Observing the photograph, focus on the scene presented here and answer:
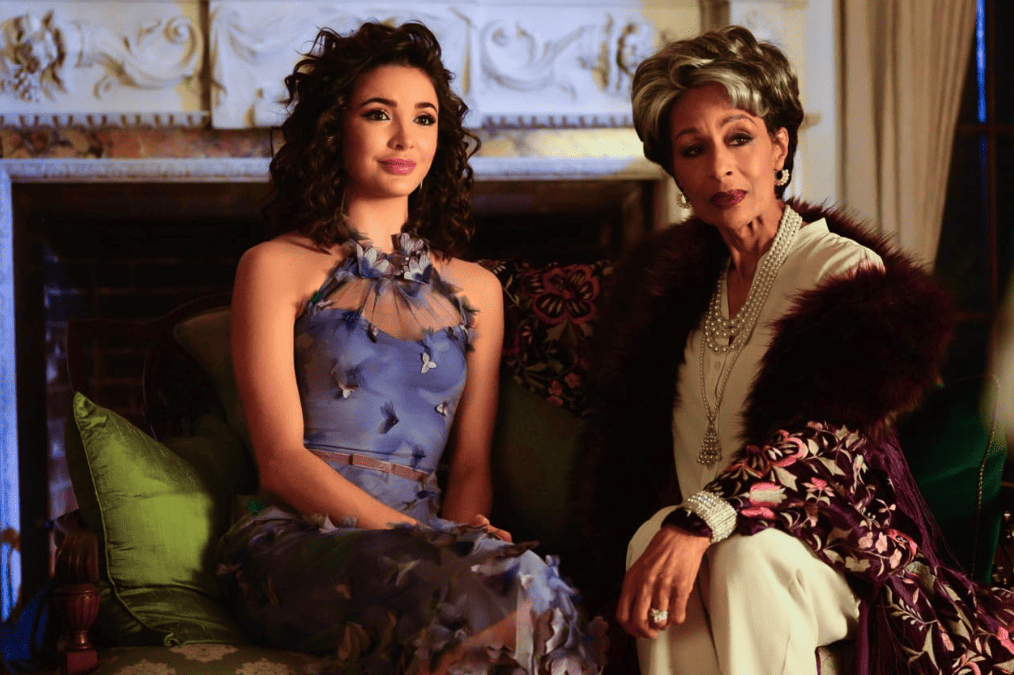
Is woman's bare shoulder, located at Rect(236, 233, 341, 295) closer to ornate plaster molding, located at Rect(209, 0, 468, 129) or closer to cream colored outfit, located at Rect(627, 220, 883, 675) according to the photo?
cream colored outfit, located at Rect(627, 220, 883, 675)

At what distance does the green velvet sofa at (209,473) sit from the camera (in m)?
1.59

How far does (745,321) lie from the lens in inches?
65.4

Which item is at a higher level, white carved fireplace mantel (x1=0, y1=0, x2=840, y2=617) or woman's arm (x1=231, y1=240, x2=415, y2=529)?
white carved fireplace mantel (x1=0, y1=0, x2=840, y2=617)

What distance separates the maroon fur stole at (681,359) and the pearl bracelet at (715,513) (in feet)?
0.65

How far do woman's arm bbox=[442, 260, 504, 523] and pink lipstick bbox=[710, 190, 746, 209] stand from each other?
1.79ft

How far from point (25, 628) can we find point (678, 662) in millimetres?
1060

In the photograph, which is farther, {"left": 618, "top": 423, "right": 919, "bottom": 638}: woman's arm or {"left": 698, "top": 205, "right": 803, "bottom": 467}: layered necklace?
{"left": 698, "top": 205, "right": 803, "bottom": 467}: layered necklace

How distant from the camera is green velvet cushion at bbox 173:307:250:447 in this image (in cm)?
203

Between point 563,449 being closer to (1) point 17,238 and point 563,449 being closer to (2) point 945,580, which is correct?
(2) point 945,580

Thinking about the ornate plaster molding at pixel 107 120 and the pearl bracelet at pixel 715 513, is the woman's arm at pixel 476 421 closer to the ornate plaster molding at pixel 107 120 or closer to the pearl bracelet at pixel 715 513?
the pearl bracelet at pixel 715 513

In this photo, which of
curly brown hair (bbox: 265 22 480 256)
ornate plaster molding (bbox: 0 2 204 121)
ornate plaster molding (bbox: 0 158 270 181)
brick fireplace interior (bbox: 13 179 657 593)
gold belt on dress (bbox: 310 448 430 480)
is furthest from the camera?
brick fireplace interior (bbox: 13 179 657 593)

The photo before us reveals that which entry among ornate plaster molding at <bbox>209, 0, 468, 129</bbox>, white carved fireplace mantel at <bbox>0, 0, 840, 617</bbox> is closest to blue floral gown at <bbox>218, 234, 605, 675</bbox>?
white carved fireplace mantel at <bbox>0, 0, 840, 617</bbox>

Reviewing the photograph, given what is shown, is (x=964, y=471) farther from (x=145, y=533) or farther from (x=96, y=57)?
(x=96, y=57)

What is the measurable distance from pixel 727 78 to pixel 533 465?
85 centimetres
